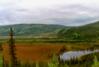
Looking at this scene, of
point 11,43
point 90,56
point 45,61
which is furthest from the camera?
point 90,56

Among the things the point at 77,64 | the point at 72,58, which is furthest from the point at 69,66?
the point at 72,58

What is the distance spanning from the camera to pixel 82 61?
5534 centimetres

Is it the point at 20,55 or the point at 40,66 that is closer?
the point at 40,66

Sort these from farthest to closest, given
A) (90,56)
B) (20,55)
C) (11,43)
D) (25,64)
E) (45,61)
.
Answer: (90,56) < (20,55) < (25,64) < (45,61) < (11,43)

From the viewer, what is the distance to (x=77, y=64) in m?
53.1

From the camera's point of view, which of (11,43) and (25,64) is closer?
(11,43)

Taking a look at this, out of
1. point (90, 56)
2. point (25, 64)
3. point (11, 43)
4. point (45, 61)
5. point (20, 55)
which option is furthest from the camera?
point (90, 56)

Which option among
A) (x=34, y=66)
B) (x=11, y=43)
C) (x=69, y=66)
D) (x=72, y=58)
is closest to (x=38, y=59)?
(x=34, y=66)

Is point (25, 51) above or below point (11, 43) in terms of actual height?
below

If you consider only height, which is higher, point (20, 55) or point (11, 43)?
point (11, 43)

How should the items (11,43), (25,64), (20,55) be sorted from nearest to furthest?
(11,43)
(25,64)
(20,55)

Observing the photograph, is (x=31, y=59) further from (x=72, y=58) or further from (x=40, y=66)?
(x=72, y=58)

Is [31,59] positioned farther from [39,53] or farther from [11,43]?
[11,43]

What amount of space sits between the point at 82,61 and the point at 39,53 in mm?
7728
